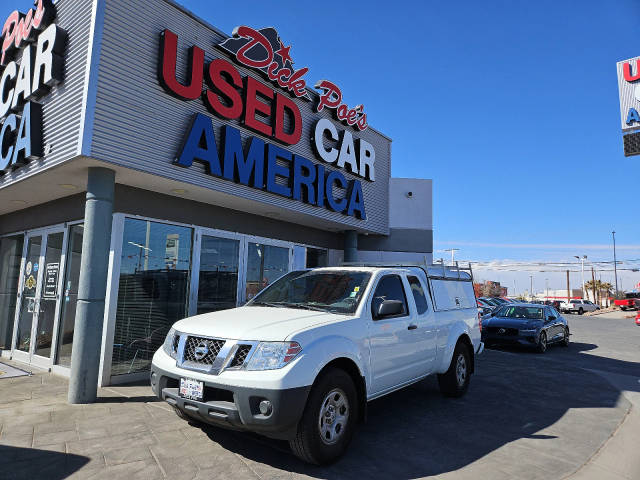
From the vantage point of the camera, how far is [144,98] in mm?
6613

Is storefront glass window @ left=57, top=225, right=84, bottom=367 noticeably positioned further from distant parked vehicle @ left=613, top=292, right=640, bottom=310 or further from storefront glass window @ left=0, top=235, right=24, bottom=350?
distant parked vehicle @ left=613, top=292, right=640, bottom=310

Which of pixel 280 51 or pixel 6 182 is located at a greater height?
pixel 280 51

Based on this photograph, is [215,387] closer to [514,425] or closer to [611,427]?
[514,425]

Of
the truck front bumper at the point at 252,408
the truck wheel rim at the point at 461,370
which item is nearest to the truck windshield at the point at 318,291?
the truck front bumper at the point at 252,408

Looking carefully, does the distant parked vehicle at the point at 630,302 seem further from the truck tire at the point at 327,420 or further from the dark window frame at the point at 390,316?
the truck tire at the point at 327,420

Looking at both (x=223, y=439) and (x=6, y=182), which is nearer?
(x=223, y=439)

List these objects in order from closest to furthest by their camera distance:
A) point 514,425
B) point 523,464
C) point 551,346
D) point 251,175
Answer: point 523,464
point 514,425
point 251,175
point 551,346

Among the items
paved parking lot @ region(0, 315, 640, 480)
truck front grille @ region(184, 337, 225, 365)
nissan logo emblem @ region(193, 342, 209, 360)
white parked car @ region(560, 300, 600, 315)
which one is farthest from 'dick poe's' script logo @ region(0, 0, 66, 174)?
white parked car @ region(560, 300, 600, 315)

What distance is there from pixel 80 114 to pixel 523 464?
6.85 meters

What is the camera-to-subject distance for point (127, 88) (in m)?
6.37

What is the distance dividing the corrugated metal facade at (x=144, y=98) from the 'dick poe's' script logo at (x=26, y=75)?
1029mm

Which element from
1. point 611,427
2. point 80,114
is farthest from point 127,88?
point 611,427

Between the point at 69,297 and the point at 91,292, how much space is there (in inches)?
83.7

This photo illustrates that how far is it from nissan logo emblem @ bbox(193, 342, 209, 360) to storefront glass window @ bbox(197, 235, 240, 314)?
4.52m
